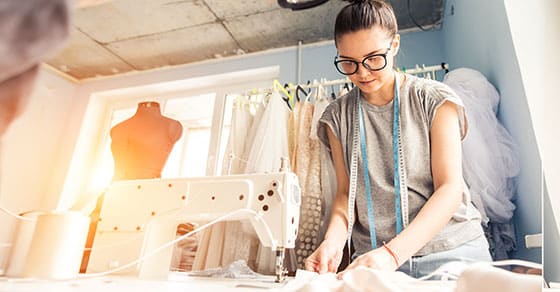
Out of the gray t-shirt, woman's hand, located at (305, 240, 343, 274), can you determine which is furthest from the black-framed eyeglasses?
woman's hand, located at (305, 240, 343, 274)

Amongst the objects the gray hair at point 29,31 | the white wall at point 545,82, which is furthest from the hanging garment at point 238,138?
the gray hair at point 29,31

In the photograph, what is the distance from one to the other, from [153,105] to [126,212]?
1.76 feet

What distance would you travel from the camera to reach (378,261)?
0.63m

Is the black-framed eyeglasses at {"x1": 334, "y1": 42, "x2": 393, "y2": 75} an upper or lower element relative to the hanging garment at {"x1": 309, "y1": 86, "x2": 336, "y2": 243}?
upper

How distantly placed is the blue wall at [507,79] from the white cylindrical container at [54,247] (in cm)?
71

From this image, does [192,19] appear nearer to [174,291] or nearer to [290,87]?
[290,87]

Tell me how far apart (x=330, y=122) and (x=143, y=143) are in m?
0.57

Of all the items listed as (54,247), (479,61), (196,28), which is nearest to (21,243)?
(54,247)

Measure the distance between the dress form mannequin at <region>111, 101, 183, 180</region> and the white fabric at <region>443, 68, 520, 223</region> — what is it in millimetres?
886

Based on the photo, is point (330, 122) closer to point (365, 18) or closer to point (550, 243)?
point (365, 18)

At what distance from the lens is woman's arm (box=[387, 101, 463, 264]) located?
2.32 ft

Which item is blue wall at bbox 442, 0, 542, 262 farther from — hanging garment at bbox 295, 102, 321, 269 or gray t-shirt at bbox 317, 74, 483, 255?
hanging garment at bbox 295, 102, 321, 269

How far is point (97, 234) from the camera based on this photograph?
0.81 metres

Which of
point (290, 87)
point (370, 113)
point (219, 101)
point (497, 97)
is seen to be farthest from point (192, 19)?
point (497, 97)
